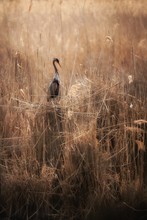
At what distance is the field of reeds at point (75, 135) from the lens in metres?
2.83

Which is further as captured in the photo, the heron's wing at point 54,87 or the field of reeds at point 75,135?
the heron's wing at point 54,87

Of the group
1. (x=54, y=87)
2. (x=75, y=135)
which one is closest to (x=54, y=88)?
(x=54, y=87)

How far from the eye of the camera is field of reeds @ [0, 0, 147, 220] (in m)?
2.83

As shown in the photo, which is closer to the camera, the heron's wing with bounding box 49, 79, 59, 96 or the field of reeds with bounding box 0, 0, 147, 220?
the field of reeds with bounding box 0, 0, 147, 220

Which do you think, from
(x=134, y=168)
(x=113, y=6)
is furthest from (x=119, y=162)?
(x=113, y=6)

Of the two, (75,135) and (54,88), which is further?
(54,88)

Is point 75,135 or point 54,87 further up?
point 54,87

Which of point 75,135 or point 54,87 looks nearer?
point 75,135

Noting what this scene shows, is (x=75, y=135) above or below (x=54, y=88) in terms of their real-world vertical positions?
below

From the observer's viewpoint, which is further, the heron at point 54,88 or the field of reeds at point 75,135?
the heron at point 54,88

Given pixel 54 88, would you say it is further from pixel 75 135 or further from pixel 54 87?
pixel 75 135

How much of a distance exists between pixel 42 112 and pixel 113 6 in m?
1.72

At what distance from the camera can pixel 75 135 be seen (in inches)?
115

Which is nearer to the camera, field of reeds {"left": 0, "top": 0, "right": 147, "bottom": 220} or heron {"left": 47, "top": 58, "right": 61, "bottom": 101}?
field of reeds {"left": 0, "top": 0, "right": 147, "bottom": 220}
